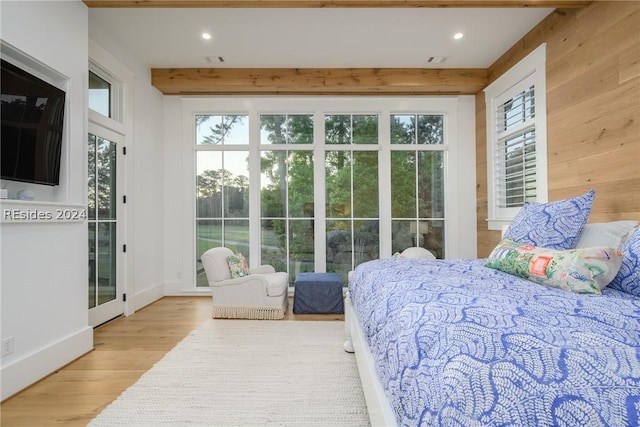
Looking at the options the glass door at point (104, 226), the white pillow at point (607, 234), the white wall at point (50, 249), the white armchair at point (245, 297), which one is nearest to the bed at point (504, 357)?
the white pillow at point (607, 234)

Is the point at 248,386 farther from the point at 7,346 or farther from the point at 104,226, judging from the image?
the point at 104,226

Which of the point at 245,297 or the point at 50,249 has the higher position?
the point at 50,249

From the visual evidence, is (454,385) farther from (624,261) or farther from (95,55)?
(95,55)

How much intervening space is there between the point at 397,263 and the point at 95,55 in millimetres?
3499

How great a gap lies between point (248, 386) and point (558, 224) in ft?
7.23

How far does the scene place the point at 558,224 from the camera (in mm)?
1887

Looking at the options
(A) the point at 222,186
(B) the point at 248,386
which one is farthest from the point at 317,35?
(B) the point at 248,386

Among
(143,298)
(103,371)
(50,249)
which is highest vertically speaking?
(50,249)

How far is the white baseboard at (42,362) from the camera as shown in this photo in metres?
1.90

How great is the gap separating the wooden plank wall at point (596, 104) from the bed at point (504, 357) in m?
1.45

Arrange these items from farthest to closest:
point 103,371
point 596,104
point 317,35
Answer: point 317,35
point 596,104
point 103,371

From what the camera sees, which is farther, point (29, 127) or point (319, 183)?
point (319, 183)

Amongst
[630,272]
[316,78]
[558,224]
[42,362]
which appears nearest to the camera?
[630,272]

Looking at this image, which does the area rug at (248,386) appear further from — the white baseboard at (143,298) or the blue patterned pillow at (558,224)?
the blue patterned pillow at (558,224)
